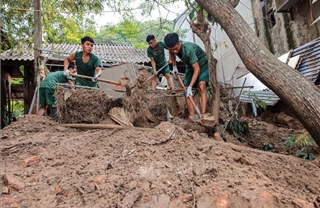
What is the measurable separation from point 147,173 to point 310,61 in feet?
16.5

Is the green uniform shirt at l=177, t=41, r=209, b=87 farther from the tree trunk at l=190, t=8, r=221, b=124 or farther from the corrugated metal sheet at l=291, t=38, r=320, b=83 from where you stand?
the corrugated metal sheet at l=291, t=38, r=320, b=83

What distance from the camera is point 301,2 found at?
6965 millimetres

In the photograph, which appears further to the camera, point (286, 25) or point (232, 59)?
point (232, 59)

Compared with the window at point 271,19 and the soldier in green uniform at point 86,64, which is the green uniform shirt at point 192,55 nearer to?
the soldier in green uniform at point 86,64

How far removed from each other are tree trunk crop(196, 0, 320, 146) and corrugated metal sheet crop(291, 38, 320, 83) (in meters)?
2.81

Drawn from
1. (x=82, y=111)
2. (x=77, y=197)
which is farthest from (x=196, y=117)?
(x=77, y=197)

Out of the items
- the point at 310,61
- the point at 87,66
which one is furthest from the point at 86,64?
the point at 310,61

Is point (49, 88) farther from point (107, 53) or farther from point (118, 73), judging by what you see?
point (107, 53)

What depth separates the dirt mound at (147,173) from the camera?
6.22ft

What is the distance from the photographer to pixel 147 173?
220 cm

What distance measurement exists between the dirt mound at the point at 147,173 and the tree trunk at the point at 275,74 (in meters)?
0.56

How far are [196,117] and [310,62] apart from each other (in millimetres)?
3366

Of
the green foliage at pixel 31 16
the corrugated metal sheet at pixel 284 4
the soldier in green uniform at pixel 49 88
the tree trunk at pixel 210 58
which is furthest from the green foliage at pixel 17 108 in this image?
the corrugated metal sheet at pixel 284 4

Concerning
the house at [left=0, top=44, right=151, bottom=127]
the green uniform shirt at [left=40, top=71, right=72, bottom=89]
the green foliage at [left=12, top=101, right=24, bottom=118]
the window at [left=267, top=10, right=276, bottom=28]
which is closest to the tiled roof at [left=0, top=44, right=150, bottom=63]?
the house at [left=0, top=44, right=151, bottom=127]
